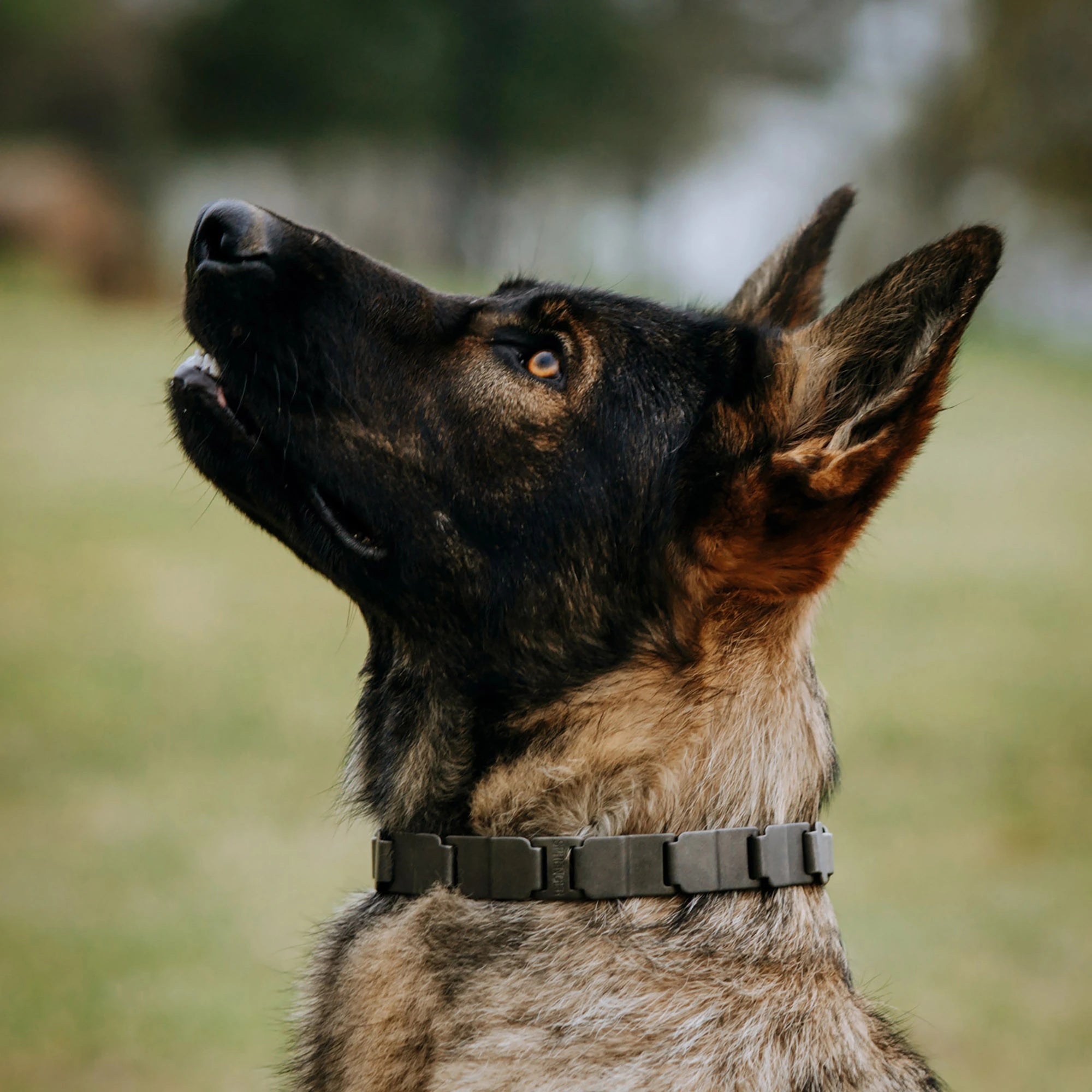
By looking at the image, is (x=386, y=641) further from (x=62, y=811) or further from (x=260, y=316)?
(x=62, y=811)

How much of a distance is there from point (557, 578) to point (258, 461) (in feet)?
2.09

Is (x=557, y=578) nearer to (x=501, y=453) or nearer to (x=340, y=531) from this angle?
(x=501, y=453)

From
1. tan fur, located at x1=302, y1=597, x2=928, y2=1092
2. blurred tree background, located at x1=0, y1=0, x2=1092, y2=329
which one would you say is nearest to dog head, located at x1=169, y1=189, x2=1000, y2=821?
tan fur, located at x1=302, y1=597, x2=928, y2=1092

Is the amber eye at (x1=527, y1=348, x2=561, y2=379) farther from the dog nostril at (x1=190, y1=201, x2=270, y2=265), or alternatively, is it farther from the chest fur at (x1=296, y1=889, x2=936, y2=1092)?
the chest fur at (x1=296, y1=889, x2=936, y2=1092)

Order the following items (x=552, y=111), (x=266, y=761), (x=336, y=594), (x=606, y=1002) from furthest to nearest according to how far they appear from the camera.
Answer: (x=552, y=111), (x=336, y=594), (x=266, y=761), (x=606, y=1002)

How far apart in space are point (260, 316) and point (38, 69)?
47.7 ft

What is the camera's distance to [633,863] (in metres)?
1.98

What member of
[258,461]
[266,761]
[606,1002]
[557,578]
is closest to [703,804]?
[606,1002]

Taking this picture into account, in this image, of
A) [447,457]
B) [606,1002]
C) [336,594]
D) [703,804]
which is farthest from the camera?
[336,594]

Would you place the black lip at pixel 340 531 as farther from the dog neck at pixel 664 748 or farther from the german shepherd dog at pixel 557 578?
the dog neck at pixel 664 748

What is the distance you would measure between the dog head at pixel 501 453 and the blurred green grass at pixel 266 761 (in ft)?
1.36

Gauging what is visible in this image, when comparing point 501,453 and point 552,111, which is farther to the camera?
point 552,111

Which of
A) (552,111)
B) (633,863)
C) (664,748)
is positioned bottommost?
(633,863)

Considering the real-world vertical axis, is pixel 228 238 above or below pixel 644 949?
above
